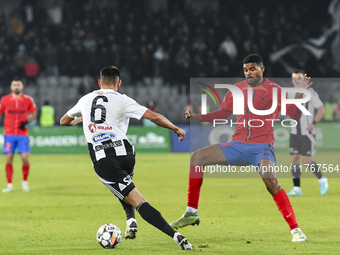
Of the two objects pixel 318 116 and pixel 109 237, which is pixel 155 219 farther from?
pixel 318 116

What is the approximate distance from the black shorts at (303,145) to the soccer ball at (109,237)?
17.4 feet

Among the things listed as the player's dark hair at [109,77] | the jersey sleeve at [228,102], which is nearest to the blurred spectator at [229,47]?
the jersey sleeve at [228,102]

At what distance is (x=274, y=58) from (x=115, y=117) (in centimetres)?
2074

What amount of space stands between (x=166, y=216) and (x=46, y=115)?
47.0 feet

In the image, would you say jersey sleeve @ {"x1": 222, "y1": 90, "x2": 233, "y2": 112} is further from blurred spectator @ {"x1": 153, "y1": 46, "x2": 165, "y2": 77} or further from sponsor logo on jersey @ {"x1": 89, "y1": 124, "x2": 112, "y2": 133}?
blurred spectator @ {"x1": 153, "y1": 46, "x2": 165, "y2": 77}

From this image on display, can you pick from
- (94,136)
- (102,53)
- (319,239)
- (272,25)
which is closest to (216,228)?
(319,239)

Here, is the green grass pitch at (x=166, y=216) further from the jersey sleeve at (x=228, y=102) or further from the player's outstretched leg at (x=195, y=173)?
the jersey sleeve at (x=228, y=102)

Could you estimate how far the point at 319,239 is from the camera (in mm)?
5809

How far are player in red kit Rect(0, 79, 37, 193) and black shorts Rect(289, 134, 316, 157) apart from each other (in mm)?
5041

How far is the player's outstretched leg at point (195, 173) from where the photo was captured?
19.5ft

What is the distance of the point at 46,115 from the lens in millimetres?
21016

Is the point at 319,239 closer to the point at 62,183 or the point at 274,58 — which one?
the point at 62,183

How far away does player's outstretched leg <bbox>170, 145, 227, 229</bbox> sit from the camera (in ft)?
19.5

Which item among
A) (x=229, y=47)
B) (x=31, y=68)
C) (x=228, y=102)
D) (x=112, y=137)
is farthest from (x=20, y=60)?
(x=112, y=137)
